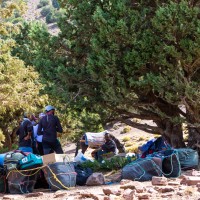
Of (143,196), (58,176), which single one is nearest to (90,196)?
(143,196)

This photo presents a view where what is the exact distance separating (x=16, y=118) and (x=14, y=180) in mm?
19082

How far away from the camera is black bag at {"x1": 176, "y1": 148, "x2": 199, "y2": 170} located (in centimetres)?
1106

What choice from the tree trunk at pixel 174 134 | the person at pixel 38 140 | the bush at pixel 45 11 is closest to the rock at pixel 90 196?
the person at pixel 38 140

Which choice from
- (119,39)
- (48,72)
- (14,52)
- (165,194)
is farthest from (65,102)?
(14,52)

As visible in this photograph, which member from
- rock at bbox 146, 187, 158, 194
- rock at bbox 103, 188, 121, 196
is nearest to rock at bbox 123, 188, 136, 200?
rock at bbox 103, 188, 121, 196

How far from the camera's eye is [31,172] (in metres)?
9.50

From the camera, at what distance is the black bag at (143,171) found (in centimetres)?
998

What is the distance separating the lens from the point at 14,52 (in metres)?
30.7

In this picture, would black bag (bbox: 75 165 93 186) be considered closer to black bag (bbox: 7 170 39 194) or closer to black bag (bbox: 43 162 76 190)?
black bag (bbox: 43 162 76 190)

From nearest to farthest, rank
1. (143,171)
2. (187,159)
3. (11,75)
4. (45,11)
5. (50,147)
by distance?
(143,171) < (187,159) < (50,147) < (11,75) < (45,11)

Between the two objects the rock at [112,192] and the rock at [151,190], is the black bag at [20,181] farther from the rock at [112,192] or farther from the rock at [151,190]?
the rock at [151,190]

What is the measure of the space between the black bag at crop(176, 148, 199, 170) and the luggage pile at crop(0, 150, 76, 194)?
2911 mm

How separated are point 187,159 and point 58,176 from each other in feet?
11.5

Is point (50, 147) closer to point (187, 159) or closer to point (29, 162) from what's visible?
point (29, 162)
